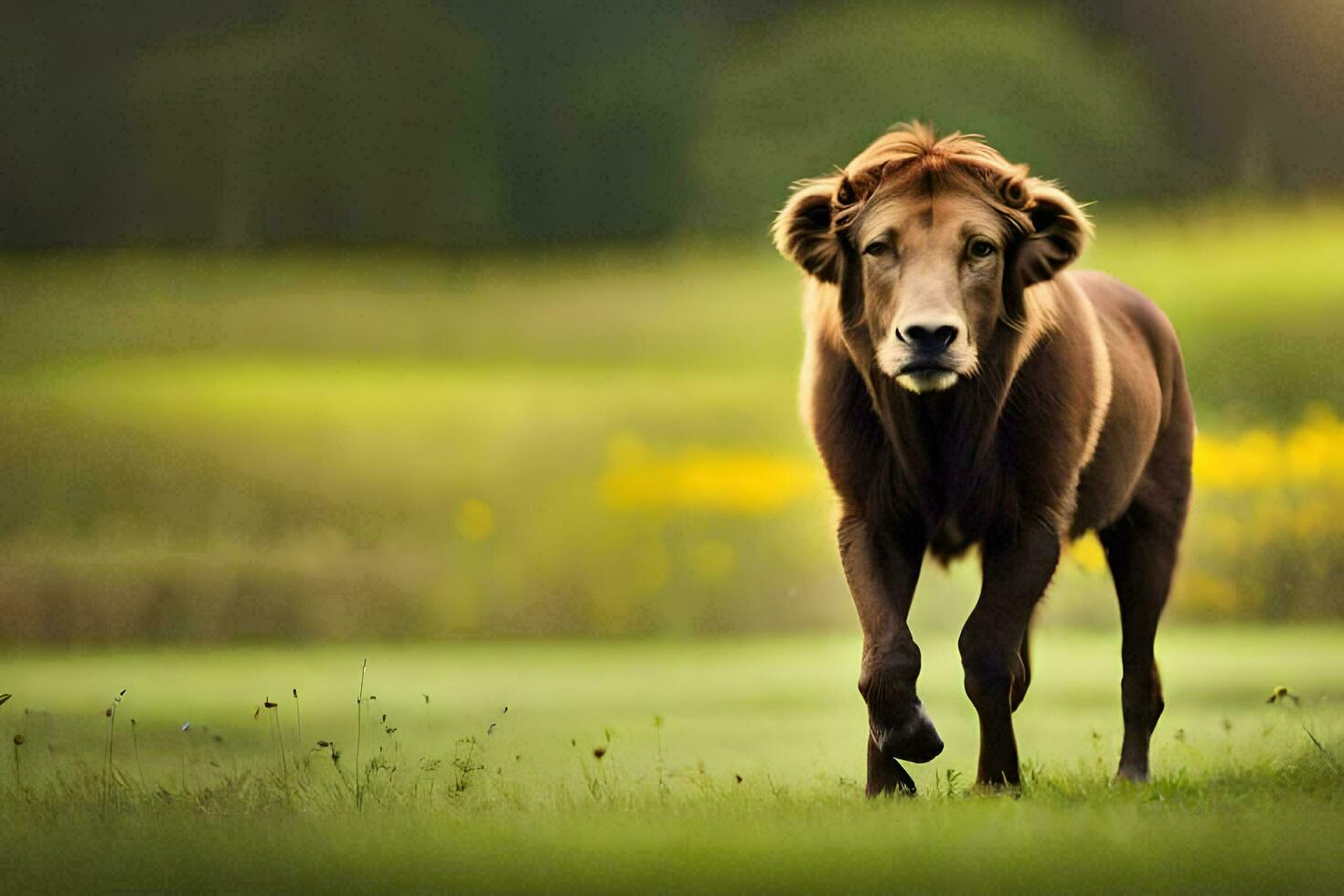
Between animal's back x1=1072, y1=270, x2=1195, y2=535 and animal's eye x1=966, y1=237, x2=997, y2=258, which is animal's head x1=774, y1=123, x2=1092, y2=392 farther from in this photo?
animal's back x1=1072, y1=270, x2=1195, y2=535

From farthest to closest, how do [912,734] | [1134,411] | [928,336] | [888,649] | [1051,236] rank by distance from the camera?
[1134,411], [1051,236], [888,649], [912,734], [928,336]

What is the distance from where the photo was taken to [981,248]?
7.83 meters

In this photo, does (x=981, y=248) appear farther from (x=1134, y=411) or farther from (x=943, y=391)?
(x=1134, y=411)

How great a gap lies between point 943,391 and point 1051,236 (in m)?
0.74

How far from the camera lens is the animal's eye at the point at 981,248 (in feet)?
25.6

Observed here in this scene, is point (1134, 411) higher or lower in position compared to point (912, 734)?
higher

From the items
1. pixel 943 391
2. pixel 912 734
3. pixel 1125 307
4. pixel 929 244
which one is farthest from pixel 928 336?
pixel 1125 307

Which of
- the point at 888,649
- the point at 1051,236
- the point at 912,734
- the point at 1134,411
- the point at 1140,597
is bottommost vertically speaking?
the point at 912,734

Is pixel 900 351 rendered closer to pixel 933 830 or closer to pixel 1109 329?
pixel 933 830

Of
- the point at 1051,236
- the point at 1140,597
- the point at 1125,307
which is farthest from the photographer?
the point at 1125,307

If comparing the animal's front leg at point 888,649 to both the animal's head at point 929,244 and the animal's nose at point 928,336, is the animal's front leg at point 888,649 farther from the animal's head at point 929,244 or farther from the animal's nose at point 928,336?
the animal's nose at point 928,336

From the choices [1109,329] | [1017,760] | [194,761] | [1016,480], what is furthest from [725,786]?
[1109,329]

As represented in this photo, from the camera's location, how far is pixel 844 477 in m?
8.45

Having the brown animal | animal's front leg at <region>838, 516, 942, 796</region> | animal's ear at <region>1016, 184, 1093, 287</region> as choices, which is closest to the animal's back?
the brown animal
